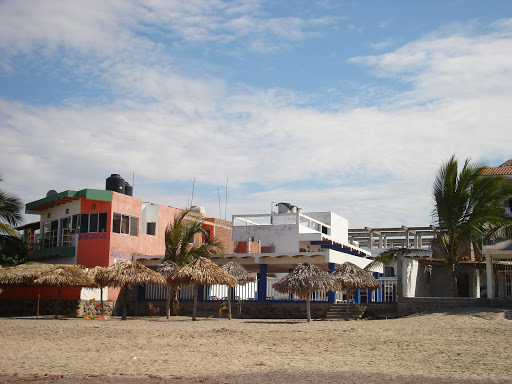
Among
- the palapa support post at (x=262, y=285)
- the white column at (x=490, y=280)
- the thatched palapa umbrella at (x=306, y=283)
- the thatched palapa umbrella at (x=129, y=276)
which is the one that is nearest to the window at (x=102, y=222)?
the thatched palapa umbrella at (x=129, y=276)

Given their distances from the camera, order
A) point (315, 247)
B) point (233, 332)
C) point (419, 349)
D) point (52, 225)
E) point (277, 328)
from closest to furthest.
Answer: point (419, 349) → point (233, 332) → point (277, 328) → point (52, 225) → point (315, 247)

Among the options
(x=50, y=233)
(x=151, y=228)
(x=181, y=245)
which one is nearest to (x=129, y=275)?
(x=181, y=245)

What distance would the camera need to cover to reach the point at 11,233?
27766 millimetres

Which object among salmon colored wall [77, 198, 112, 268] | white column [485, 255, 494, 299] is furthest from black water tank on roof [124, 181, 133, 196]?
white column [485, 255, 494, 299]

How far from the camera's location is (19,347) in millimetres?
14750

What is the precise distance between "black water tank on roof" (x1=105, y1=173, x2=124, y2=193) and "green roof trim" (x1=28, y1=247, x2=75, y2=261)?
387 centimetres

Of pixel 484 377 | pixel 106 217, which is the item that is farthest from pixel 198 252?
pixel 484 377

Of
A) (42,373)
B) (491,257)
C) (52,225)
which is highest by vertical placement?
(52,225)

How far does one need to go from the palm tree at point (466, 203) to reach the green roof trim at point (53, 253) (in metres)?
16.8

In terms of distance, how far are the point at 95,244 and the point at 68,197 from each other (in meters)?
2.78

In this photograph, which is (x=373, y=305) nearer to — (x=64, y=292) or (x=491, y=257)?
(x=491, y=257)

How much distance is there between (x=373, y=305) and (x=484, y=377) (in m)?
13.9

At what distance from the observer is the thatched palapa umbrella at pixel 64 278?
23625mm

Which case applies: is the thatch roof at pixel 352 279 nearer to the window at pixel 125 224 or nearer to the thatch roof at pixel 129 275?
the thatch roof at pixel 129 275
